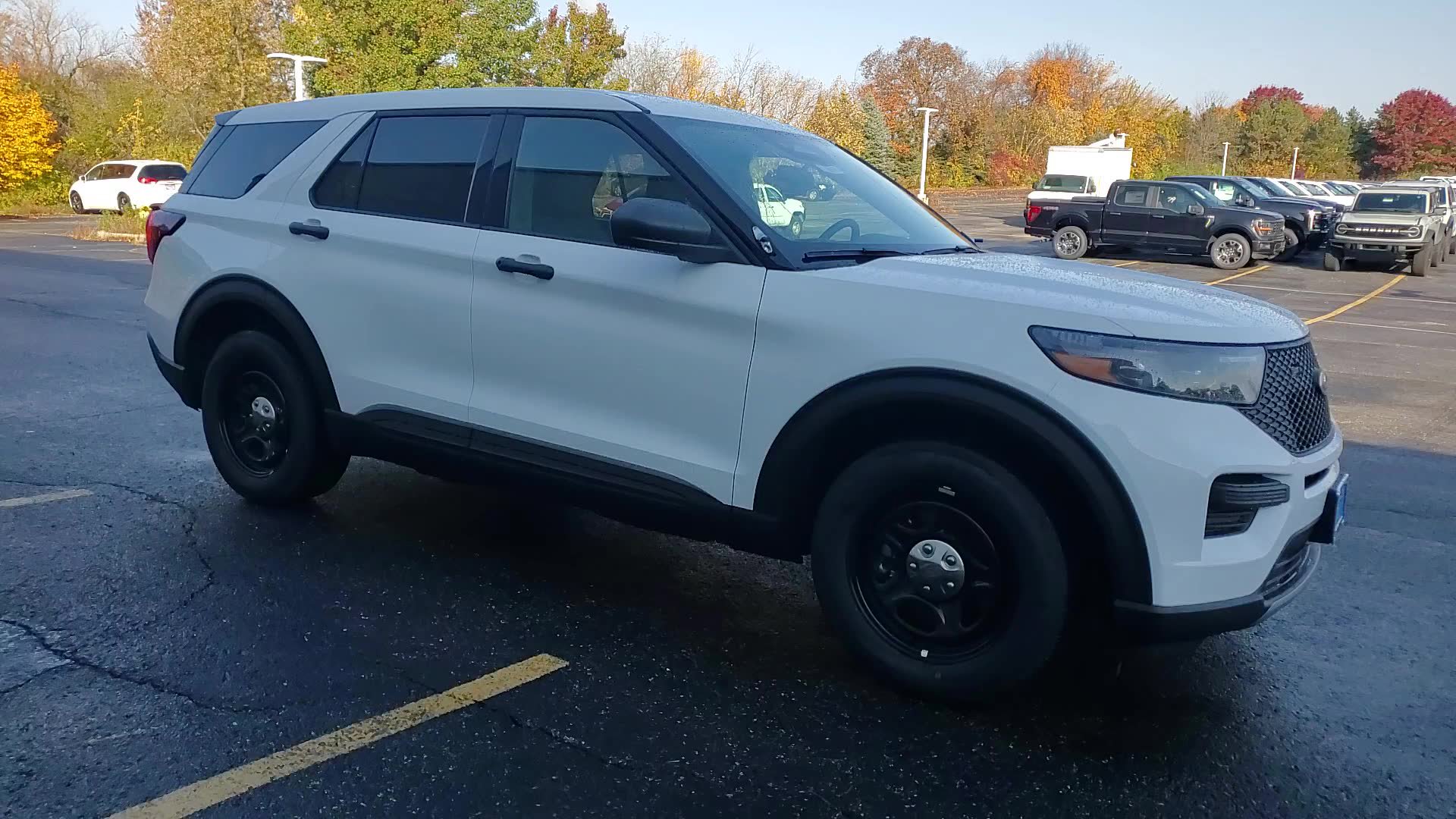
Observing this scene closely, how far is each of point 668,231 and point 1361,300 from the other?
18898 mm

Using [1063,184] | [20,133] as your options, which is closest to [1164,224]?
[1063,184]

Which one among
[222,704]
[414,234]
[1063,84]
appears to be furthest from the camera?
[1063,84]

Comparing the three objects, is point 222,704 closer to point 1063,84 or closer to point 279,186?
point 279,186

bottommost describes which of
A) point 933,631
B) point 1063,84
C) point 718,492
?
point 933,631

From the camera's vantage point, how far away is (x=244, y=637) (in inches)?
151

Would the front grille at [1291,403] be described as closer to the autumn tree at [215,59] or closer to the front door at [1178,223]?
the front door at [1178,223]

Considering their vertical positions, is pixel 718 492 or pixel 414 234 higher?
pixel 414 234

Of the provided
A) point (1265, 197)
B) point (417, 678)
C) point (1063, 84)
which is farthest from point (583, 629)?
point (1063, 84)

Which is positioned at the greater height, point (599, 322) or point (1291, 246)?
point (1291, 246)

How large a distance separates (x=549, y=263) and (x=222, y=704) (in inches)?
69.5

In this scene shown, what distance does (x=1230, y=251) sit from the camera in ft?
79.0

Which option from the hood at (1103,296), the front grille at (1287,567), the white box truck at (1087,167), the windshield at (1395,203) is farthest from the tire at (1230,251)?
the front grille at (1287,567)

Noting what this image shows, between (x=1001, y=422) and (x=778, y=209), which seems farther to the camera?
(x=778, y=209)

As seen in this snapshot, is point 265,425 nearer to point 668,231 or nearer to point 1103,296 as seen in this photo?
point 668,231
